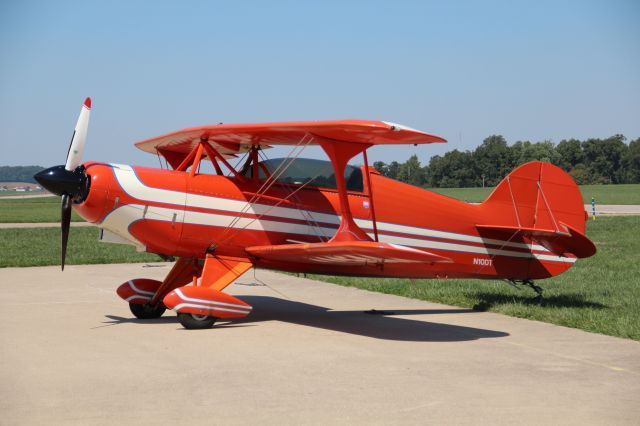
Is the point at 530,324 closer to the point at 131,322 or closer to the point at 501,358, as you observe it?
the point at 501,358

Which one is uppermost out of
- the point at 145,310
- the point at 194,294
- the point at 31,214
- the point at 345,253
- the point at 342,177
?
the point at 342,177

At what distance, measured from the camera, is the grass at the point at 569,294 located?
1033cm

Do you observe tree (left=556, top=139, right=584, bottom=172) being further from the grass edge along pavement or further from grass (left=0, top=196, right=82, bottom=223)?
the grass edge along pavement

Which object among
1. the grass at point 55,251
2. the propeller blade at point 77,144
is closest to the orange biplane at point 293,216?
the propeller blade at point 77,144

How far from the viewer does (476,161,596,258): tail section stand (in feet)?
39.7

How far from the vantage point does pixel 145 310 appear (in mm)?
10586

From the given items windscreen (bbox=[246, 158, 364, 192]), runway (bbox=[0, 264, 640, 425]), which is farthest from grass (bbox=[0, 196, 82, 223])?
windscreen (bbox=[246, 158, 364, 192])

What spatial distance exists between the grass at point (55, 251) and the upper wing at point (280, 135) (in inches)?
302

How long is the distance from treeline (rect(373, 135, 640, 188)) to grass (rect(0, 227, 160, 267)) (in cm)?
7795

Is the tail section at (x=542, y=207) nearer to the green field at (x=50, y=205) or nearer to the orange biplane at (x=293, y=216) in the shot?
the orange biplane at (x=293, y=216)

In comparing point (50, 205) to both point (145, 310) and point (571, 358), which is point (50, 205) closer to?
point (145, 310)

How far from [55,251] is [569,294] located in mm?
14430

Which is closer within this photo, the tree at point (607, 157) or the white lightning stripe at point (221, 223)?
the white lightning stripe at point (221, 223)

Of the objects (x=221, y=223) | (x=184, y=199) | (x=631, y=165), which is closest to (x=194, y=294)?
(x=221, y=223)
